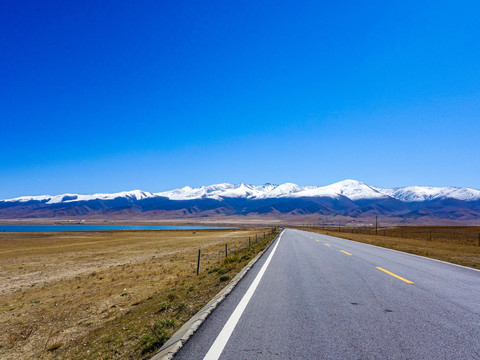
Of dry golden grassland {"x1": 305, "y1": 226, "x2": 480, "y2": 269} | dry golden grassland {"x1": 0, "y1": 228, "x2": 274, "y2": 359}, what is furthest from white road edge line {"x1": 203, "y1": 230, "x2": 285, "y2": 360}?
dry golden grassland {"x1": 305, "y1": 226, "x2": 480, "y2": 269}

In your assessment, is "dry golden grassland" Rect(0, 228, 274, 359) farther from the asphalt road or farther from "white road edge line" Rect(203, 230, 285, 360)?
the asphalt road

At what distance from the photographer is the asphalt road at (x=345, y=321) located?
147 inches

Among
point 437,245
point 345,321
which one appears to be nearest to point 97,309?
point 345,321

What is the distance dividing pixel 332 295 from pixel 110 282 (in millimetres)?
13542

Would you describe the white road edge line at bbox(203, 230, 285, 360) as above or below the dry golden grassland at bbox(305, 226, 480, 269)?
above

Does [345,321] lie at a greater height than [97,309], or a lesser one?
greater

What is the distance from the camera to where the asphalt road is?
373cm

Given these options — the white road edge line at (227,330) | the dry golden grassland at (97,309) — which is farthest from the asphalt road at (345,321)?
the dry golden grassland at (97,309)

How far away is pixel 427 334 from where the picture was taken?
421cm

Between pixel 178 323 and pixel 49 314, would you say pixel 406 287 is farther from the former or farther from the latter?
pixel 49 314

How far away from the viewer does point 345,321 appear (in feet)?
15.9

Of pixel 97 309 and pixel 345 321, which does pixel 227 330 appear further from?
pixel 97 309

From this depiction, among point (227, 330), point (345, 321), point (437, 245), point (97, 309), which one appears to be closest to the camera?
point (227, 330)

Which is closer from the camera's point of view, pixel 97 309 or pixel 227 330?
pixel 227 330
